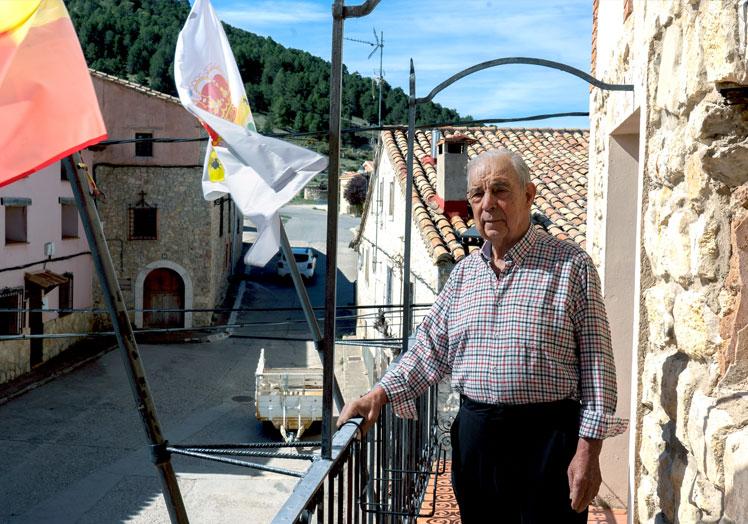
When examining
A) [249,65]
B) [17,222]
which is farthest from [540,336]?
[249,65]

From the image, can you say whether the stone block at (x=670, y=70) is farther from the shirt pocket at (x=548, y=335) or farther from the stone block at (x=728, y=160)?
the shirt pocket at (x=548, y=335)

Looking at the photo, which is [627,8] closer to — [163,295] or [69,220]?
[69,220]

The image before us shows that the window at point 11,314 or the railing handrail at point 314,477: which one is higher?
the railing handrail at point 314,477

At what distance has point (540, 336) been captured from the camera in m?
1.98

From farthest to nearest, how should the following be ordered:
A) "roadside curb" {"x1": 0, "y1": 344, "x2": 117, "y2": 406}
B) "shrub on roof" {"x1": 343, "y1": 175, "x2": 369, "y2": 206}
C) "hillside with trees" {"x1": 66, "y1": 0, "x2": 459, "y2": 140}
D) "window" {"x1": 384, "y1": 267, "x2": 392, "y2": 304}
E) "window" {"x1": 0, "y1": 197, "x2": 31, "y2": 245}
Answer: "hillside with trees" {"x1": 66, "y1": 0, "x2": 459, "y2": 140} → "shrub on roof" {"x1": 343, "y1": 175, "x2": 369, "y2": 206} → "window" {"x1": 0, "y1": 197, "x2": 31, "y2": 245} → "window" {"x1": 384, "y1": 267, "x2": 392, "y2": 304} → "roadside curb" {"x1": 0, "y1": 344, "x2": 117, "y2": 406}

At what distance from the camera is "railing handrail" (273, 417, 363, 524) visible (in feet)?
5.05

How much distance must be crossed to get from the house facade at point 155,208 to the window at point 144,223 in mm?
27

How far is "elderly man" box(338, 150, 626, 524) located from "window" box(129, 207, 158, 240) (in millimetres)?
19912

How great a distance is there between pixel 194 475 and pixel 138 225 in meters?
11.0

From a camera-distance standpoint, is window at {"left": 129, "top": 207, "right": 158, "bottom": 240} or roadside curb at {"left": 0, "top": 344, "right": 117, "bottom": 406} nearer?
roadside curb at {"left": 0, "top": 344, "right": 117, "bottom": 406}

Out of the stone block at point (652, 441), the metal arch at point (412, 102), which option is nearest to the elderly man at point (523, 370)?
the stone block at point (652, 441)

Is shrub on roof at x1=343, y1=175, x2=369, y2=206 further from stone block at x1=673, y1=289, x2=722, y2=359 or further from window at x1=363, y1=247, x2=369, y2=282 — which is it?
stone block at x1=673, y1=289, x2=722, y2=359

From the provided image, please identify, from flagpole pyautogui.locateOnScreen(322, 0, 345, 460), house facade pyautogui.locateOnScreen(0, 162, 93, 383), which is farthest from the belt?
house facade pyautogui.locateOnScreen(0, 162, 93, 383)

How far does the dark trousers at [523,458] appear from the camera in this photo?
2.00 metres
